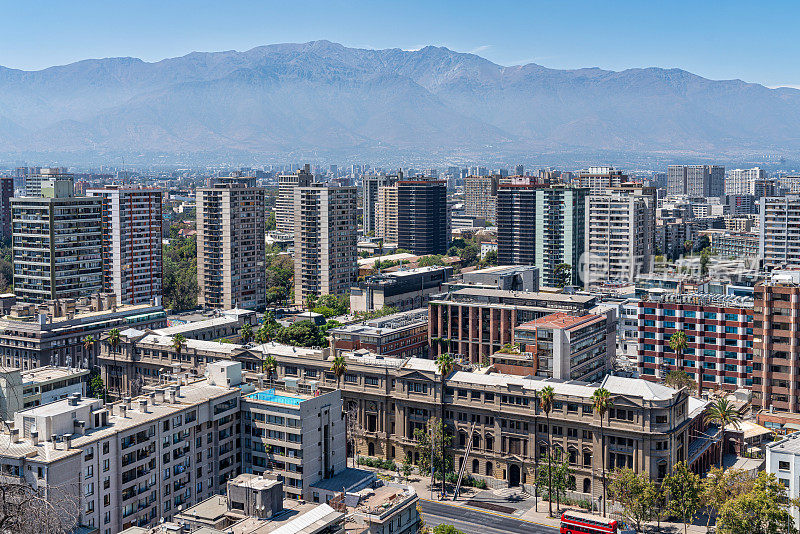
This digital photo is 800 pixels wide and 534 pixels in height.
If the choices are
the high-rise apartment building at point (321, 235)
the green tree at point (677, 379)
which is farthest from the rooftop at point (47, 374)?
the high-rise apartment building at point (321, 235)

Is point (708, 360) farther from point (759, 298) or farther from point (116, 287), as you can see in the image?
point (116, 287)

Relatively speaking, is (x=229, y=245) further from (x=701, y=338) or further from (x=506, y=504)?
(x=506, y=504)

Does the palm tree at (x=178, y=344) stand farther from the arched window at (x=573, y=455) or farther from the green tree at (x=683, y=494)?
the green tree at (x=683, y=494)

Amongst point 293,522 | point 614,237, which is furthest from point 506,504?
point 614,237

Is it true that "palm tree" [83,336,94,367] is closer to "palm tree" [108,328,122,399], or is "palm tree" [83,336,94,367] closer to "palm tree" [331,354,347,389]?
"palm tree" [108,328,122,399]

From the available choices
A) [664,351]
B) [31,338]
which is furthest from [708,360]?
[31,338]

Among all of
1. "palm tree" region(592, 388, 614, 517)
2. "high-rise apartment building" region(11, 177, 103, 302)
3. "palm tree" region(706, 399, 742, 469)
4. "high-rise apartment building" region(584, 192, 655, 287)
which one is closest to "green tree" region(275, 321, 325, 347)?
"high-rise apartment building" region(11, 177, 103, 302)
